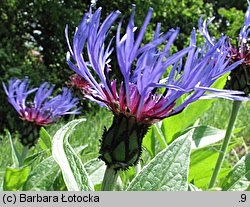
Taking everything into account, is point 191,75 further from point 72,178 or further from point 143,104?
point 72,178

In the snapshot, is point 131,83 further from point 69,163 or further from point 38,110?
point 38,110

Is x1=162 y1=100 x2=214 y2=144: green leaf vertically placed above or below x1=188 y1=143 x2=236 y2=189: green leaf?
above

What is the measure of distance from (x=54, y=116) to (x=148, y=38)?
9.75 ft

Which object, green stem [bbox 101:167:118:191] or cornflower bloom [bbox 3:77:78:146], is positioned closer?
green stem [bbox 101:167:118:191]

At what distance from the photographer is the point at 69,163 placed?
0.88 meters

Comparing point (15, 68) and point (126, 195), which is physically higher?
point (126, 195)

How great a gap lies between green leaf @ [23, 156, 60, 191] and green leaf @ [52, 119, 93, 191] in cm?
29

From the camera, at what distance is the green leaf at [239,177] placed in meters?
1.30

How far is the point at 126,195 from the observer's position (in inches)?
33.9

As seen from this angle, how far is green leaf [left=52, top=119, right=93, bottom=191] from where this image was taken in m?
0.84

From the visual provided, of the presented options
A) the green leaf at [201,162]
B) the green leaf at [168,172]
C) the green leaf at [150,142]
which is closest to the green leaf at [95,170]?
the green leaf at [150,142]

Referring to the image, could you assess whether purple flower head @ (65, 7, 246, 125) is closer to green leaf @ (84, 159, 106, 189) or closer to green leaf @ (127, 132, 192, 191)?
green leaf @ (127, 132, 192, 191)

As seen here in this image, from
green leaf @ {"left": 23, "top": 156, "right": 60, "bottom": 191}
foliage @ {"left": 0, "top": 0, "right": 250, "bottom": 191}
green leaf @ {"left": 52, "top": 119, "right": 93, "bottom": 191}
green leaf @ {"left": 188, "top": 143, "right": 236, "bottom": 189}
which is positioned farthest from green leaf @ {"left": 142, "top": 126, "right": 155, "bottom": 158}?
green leaf @ {"left": 52, "top": 119, "right": 93, "bottom": 191}

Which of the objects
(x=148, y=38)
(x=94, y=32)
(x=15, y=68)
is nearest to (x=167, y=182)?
(x=94, y=32)
